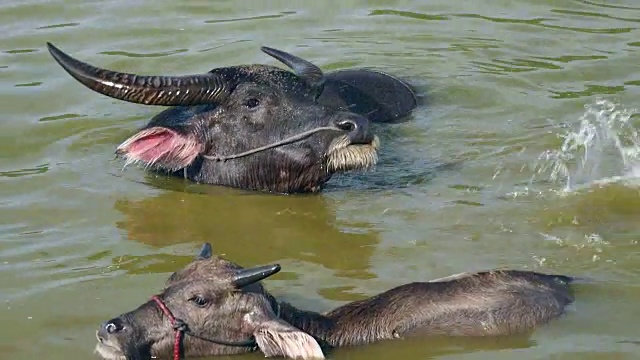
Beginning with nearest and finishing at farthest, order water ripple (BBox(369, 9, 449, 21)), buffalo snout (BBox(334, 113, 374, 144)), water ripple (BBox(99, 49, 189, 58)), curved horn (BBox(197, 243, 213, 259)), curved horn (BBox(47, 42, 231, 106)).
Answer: curved horn (BBox(197, 243, 213, 259)) < curved horn (BBox(47, 42, 231, 106)) < buffalo snout (BBox(334, 113, 374, 144)) < water ripple (BBox(99, 49, 189, 58)) < water ripple (BBox(369, 9, 449, 21))

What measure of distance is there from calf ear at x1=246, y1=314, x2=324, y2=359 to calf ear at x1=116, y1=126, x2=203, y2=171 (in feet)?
9.69

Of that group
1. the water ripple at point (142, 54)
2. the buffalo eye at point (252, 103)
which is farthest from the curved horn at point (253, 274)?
the water ripple at point (142, 54)

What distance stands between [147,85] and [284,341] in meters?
3.14

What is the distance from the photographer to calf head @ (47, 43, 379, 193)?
980 cm

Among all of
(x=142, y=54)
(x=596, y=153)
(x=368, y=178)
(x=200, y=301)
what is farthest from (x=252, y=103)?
(x=142, y=54)

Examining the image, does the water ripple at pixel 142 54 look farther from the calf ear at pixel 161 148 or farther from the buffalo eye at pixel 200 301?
the buffalo eye at pixel 200 301

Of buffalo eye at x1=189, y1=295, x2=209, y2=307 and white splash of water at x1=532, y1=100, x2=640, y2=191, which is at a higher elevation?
white splash of water at x1=532, y1=100, x2=640, y2=191

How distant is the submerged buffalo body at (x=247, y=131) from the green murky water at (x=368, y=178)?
0.19 m

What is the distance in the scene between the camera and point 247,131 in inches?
398

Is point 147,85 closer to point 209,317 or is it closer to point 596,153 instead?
point 209,317

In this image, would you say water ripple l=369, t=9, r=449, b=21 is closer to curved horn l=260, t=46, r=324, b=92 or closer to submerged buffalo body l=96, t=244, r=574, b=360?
curved horn l=260, t=46, r=324, b=92

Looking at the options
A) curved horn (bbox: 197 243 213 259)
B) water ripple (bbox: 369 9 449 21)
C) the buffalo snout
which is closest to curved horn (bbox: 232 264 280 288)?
curved horn (bbox: 197 243 213 259)

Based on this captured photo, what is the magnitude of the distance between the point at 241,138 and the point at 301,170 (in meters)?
0.54

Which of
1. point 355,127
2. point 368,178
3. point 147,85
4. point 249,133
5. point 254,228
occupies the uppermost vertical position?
point 147,85
